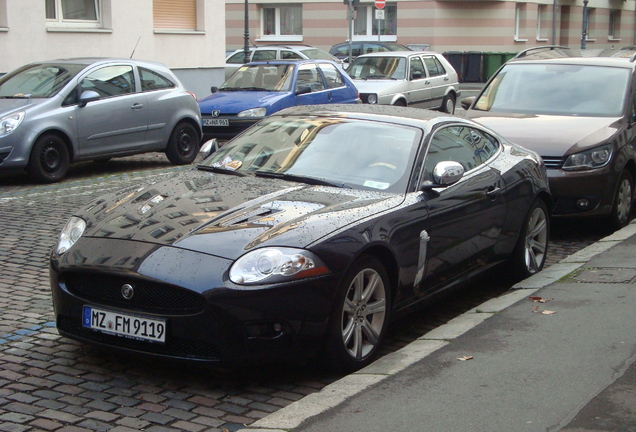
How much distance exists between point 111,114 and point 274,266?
9.20 m

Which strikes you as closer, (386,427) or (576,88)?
(386,427)

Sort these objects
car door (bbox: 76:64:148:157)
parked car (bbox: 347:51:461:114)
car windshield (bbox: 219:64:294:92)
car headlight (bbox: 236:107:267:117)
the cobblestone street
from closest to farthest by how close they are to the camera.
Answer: the cobblestone street, car door (bbox: 76:64:148:157), car headlight (bbox: 236:107:267:117), car windshield (bbox: 219:64:294:92), parked car (bbox: 347:51:461:114)

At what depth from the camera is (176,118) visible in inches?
575

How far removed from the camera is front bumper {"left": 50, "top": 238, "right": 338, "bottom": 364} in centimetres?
469

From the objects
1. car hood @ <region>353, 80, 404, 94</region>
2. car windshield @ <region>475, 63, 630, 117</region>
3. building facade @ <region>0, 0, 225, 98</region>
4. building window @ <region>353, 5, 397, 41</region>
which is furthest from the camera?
building window @ <region>353, 5, 397, 41</region>

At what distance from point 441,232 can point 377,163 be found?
0.61 m

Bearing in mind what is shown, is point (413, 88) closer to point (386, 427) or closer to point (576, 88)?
point (576, 88)

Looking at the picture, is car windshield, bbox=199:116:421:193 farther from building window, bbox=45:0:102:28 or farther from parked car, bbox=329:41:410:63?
parked car, bbox=329:41:410:63

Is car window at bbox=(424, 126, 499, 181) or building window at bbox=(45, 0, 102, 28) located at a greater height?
building window at bbox=(45, 0, 102, 28)

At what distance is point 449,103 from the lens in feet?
76.8

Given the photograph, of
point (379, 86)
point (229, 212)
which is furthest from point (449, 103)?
point (229, 212)

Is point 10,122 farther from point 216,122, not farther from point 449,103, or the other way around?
point 449,103

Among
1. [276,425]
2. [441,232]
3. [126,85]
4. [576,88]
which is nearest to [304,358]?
[276,425]

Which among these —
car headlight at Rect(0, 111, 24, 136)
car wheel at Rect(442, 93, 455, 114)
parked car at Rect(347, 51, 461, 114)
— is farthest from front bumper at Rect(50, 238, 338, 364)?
car wheel at Rect(442, 93, 455, 114)
